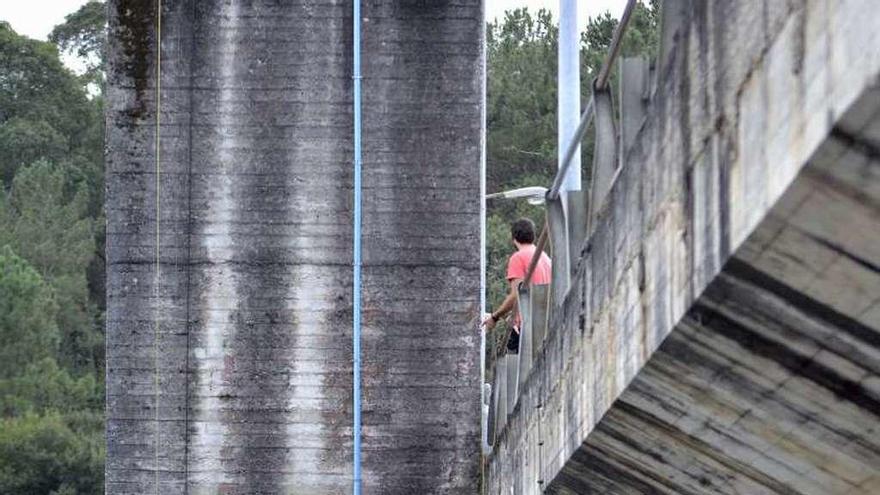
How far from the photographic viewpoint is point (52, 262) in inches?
2975

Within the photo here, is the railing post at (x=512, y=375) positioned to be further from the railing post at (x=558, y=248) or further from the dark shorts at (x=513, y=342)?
the railing post at (x=558, y=248)

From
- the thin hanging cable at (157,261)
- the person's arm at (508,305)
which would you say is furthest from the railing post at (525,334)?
the thin hanging cable at (157,261)

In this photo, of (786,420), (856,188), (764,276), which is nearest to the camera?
(856,188)

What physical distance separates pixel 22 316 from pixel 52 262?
18.2 feet

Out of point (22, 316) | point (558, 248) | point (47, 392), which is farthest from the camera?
point (22, 316)

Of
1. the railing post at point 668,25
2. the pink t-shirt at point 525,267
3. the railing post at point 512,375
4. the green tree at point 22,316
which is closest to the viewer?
the railing post at point 668,25

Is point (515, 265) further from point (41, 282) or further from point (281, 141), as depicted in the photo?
point (41, 282)

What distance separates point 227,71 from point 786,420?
436 inches

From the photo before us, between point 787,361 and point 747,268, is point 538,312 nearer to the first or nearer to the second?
point 787,361

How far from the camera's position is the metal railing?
9.34m

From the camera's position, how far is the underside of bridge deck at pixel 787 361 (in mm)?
5738

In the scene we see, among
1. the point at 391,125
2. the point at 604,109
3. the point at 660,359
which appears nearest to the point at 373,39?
the point at 391,125

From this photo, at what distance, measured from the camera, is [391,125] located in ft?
58.5

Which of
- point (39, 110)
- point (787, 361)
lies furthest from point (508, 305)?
point (39, 110)
